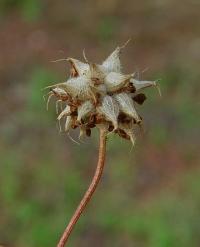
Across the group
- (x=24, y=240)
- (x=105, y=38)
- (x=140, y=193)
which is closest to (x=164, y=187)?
(x=140, y=193)

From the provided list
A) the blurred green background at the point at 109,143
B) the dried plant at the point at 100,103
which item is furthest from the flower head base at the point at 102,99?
the blurred green background at the point at 109,143

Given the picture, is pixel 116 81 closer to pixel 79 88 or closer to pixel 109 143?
pixel 79 88

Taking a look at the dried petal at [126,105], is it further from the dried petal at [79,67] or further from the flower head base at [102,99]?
the dried petal at [79,67]

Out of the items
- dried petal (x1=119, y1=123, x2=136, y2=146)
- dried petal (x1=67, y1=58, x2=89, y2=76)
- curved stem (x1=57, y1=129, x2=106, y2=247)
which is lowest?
curved stem (x1=57, y1=129, x2=106, y2=247)

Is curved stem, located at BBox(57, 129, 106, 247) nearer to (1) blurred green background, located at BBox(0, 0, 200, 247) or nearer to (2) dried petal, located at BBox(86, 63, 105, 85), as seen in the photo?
(2) dried petal, located at BBox(86, 63, 105, 85)

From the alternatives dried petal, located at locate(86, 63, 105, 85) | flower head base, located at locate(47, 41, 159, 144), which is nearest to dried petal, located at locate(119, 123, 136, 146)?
flower head base, located at locate(47, 41, 159, 144)

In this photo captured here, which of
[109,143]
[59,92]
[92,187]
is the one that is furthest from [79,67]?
[109,143]
